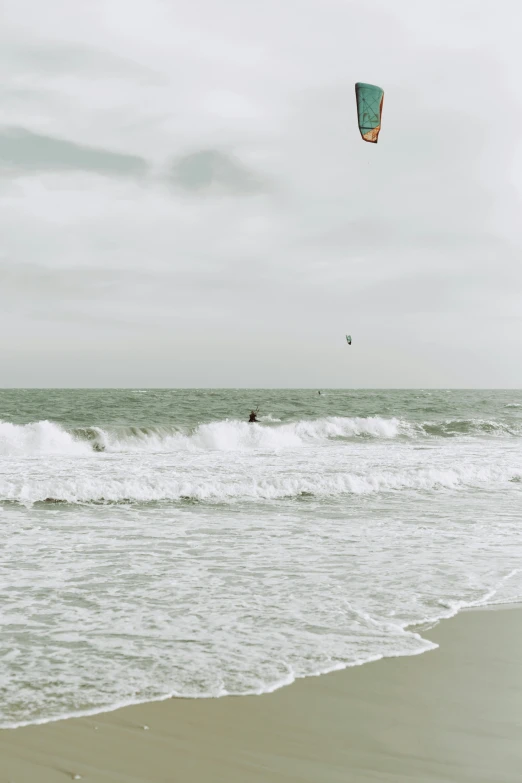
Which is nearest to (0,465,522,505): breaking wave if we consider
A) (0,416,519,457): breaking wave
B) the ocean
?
the ocean

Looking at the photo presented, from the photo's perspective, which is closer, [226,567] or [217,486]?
[226,567]

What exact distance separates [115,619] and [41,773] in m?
2.40

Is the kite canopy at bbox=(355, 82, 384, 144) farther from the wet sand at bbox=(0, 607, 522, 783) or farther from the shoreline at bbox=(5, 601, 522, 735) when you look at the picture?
the wet sand at bbox=(0, 607, 522, 783)

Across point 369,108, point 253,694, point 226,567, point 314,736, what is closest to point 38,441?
point 369,108

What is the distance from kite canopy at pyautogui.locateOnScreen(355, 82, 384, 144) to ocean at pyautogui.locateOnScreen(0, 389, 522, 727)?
7580mm

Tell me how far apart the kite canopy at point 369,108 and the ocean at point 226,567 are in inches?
298

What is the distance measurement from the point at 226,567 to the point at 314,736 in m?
3.91

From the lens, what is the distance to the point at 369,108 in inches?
564

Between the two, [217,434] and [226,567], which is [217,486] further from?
[217,434]

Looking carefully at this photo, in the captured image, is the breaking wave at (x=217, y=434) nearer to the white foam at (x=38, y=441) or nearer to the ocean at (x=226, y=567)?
the white foam at (x=38, y=441)

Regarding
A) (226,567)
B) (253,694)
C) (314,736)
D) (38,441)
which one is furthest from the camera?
(38,441)

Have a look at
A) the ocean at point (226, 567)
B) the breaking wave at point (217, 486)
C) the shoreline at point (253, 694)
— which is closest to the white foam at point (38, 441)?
the ocean at point (226, 567)

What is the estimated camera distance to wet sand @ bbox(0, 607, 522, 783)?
3223 millimetres

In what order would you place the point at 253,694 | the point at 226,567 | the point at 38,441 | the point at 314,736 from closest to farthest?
the point at 314,736
the point at 253,694
the point at 226,567
the point at 38,441
